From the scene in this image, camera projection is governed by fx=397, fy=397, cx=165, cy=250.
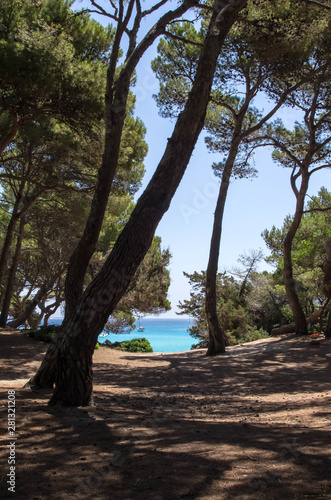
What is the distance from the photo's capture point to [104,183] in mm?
5277

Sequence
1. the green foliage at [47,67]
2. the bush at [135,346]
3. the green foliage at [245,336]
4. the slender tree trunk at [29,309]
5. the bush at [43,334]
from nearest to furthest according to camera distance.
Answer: the green foliage at [47,67]
the bush at [43,334]
the bush at [135,346]
the slender tree trunk at [29,309]
the green foliage at [245,336]

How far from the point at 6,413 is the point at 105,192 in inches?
117

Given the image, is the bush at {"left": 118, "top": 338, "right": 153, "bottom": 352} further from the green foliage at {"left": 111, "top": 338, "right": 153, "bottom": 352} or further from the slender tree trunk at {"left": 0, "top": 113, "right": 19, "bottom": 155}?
the slender tree trunk at {"left": 0, "top": 113, "right": 19, "bottom": 155}

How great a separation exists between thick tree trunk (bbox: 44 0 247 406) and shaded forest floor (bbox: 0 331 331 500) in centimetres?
31

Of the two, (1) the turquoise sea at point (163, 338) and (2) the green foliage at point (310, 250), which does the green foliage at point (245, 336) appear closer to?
(2) the green foliage at point (310, 250)

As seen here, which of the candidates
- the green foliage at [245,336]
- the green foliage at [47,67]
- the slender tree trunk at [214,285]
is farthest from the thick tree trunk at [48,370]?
the green foliage at [245,336]

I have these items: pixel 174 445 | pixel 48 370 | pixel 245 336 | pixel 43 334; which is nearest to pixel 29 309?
pixel 43 334

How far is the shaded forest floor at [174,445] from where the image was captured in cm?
195

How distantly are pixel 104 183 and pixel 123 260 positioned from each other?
1.88m

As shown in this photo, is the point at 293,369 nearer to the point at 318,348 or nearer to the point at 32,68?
the point at 318,348

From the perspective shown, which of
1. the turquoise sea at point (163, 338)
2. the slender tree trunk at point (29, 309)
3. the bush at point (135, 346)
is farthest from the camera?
the turquoise sea at point (163, 338)

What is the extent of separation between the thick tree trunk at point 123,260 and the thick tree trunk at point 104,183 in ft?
4.08

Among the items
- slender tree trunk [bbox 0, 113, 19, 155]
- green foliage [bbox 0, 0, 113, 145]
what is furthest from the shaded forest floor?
green foliage [bbox 0, 0, 113, 145]

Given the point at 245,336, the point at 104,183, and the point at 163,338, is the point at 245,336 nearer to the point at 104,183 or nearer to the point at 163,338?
A: the point at 104,183
